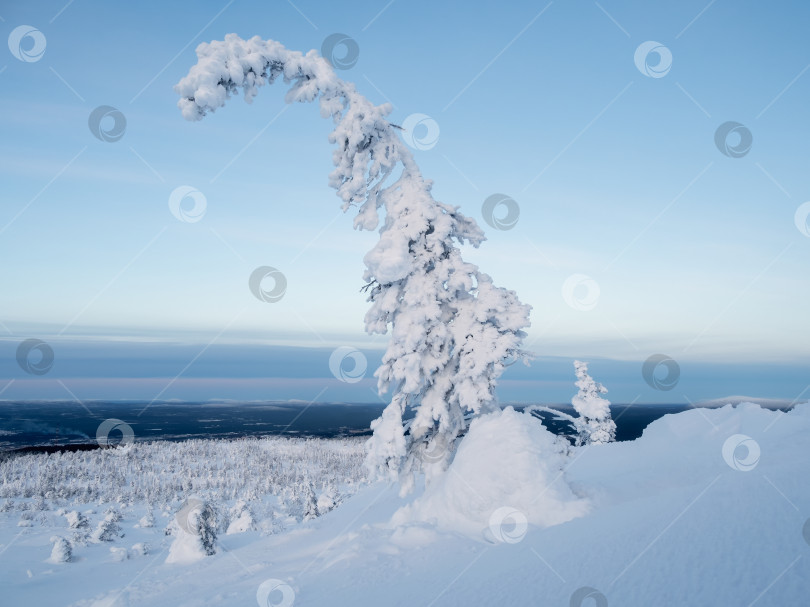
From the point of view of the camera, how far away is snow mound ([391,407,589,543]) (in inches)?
323

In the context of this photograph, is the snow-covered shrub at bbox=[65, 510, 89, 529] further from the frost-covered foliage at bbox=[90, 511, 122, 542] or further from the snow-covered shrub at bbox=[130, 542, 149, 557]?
the snow-covered shrub at bbox=[130, 542, 149, 557]

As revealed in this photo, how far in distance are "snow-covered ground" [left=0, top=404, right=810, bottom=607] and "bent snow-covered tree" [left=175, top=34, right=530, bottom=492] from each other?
1246 mm

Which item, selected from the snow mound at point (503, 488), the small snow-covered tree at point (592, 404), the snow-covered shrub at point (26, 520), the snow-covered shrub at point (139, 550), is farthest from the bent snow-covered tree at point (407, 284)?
the snow-covered shrub at point (26, 520)

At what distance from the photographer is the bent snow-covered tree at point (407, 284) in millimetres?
10594

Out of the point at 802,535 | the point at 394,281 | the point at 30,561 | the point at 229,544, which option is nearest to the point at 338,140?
the point at 394,281

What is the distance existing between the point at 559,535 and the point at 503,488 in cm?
217

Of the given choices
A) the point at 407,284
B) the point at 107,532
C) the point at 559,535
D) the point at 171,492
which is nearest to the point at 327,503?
the point at 107,532

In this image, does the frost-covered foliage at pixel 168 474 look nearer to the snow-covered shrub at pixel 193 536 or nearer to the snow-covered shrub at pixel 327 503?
the snow-covered shrub at pixel 327 503

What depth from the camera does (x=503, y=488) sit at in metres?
8.83

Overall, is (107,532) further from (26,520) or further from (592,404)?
(592,404)

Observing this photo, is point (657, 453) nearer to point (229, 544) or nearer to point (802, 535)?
point (802, 535)

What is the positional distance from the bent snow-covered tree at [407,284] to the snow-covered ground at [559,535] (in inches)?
49.1

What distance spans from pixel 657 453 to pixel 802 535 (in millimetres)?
7995

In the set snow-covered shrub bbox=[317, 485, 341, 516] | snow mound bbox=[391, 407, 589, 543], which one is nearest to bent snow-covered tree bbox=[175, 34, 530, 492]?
snow mound bbox=[391, 407, 589, 543]
